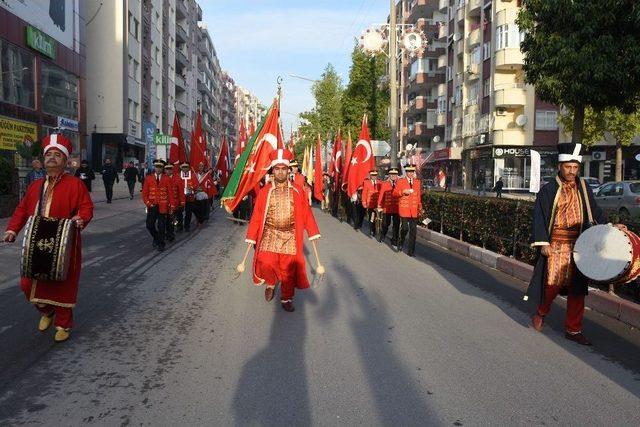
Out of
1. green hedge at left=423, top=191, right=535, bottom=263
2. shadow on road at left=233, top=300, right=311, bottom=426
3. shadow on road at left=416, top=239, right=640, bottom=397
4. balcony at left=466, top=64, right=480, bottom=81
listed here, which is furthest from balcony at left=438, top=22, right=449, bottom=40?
shadow on road at left=233, top=300, right=311, bottom=426

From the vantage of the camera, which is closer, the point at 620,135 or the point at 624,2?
the point at 624,2

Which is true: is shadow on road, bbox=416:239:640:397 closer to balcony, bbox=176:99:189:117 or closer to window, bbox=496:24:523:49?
window, bbox=496:24:523:49

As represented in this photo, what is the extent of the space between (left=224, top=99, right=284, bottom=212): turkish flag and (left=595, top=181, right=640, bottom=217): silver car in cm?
1396

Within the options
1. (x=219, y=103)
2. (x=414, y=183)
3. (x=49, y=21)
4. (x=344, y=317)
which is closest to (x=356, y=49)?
(x=49, y=21)

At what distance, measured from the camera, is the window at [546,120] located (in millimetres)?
42219

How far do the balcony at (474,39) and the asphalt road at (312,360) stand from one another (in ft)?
132

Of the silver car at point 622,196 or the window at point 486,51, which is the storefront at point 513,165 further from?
the silver car at point 622,196

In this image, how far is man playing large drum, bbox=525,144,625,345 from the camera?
5.75 meters

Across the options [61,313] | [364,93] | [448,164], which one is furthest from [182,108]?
[61,313]

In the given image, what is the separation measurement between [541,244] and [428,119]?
52.6 metres

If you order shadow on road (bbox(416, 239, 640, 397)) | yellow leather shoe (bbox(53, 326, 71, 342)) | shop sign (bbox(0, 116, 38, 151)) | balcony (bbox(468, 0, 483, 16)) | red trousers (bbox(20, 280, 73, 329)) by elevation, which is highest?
balcony (bbox(468, 0, 483, 16))

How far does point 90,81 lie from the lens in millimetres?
39125

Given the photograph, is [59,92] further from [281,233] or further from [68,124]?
[281,233]

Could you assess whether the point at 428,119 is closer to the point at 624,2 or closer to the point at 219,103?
the point at 624,2
